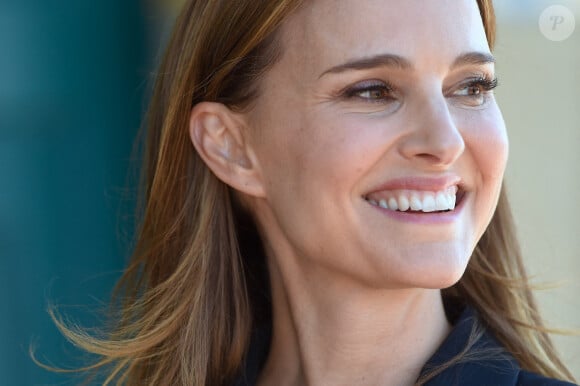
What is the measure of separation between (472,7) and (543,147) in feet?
7.17

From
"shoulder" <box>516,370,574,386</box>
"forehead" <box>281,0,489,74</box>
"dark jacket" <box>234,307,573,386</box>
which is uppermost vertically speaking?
"forehead" <box>281,0,489,74</box>

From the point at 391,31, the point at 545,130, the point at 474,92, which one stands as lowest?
the point at 545,130

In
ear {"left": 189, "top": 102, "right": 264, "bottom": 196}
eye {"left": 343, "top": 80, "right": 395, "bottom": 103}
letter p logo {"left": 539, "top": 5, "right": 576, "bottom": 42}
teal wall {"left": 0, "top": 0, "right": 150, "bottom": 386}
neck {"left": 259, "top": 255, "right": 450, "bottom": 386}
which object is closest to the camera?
eye {"left": 343, "top": 80, "right": 395, "bottom": 103}

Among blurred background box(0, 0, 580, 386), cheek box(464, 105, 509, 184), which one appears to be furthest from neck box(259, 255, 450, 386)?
blurred background box(0, 0, 580, 386)

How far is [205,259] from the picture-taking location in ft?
8.59

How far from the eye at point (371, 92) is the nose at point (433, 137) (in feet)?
0.27

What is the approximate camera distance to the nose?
6.88 feet

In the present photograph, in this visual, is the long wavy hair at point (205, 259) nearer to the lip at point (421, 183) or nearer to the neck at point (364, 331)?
the neck at point (364, 331)

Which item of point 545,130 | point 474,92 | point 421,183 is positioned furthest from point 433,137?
point 545,130

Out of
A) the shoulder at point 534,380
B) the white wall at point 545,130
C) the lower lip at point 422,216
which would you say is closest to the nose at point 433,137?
the lower lip at point 422,216

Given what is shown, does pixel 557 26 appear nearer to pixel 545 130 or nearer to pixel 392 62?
pixel 545 130

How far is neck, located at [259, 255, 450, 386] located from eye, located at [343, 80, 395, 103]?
0.41 m

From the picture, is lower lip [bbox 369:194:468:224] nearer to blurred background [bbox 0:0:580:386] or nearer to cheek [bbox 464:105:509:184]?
cheek [bbox 464:105:509:184]

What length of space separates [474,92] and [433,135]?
0.69ft
